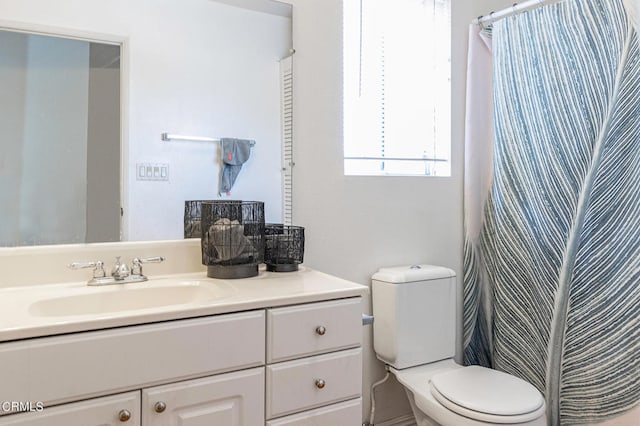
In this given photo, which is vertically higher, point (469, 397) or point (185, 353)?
point (185, 353)

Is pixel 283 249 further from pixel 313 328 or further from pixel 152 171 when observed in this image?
pixel 152 171

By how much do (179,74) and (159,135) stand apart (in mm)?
220

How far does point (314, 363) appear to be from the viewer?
1221 mm

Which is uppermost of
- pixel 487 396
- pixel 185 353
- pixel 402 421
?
pixel 185 353

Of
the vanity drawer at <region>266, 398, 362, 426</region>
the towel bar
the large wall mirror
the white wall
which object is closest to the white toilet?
the white wall

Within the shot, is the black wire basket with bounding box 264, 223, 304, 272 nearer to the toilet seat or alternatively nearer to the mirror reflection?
the mirror reflection

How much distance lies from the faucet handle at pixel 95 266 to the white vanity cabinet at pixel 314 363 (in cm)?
59

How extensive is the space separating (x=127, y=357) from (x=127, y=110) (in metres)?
0.82

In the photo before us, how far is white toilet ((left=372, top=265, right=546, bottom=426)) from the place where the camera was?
154cm

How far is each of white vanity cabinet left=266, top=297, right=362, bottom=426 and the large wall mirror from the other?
56 cm

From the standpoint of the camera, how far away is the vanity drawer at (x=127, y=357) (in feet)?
2.94

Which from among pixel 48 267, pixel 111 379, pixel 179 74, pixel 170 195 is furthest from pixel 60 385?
pixel 179 74

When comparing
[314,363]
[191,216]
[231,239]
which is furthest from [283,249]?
[314,363]

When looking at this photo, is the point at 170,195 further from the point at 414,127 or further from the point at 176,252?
the point at 414,127
